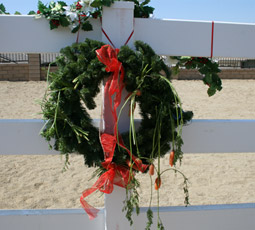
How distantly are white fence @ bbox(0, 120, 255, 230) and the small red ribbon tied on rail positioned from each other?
0.18 metres

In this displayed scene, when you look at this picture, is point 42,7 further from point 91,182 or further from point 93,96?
point 91,182

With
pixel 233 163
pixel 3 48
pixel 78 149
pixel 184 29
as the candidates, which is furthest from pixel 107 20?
pixel 233 163

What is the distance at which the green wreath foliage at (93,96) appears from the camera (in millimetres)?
1525

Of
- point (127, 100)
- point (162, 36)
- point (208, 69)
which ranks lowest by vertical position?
point (127, 100)

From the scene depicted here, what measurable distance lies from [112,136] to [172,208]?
631mm

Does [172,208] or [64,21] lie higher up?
[64,21]

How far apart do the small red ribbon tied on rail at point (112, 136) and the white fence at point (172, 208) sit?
0.58ft

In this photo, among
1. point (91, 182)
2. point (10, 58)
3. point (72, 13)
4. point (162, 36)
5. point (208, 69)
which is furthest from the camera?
point (10, 58)

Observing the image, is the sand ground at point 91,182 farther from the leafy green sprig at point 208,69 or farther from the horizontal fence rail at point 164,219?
the leafy green sprig at point 208,69

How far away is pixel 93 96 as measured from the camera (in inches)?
62.3

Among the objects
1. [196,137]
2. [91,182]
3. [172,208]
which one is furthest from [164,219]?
[91,182]

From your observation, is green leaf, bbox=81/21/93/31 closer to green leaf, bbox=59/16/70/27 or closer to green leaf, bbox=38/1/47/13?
green leaf, bbox=59/16/70/27

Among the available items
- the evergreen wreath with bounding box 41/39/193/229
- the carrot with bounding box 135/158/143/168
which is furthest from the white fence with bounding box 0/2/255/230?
the carrot with bounding box 135/158/143/168

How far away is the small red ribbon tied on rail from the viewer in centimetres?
148
